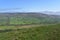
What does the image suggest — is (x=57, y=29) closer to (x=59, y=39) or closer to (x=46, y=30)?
(x=46, y=30)

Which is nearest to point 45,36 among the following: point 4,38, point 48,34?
point 48,34

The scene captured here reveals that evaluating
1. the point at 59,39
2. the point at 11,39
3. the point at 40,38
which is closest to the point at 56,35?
the point at 59,39

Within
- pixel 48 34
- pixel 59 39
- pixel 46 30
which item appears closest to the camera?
pixel 59 39

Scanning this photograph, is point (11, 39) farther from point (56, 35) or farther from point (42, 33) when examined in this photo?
point (56, 35)

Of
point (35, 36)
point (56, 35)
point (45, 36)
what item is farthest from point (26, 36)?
point (56, 35)

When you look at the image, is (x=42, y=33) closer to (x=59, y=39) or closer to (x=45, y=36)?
(x=45, y=36)

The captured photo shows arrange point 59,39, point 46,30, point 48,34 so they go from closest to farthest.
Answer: point 59,39, point 48,34, point 46,30

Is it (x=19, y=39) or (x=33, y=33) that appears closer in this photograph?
(x=19, y=39)

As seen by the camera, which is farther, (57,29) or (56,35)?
(57,29)
